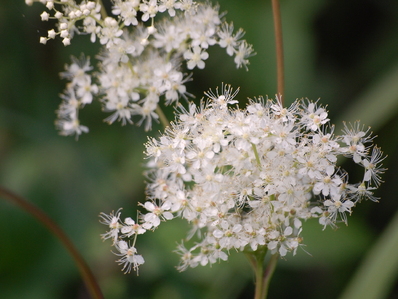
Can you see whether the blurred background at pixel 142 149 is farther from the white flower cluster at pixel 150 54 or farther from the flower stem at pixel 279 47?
the flower stem at pixel 279 47

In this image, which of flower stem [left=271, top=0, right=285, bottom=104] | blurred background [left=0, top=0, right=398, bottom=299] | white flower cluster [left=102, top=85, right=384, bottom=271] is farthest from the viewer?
blurred background [left=0, top=0, right=398, bottom=299]

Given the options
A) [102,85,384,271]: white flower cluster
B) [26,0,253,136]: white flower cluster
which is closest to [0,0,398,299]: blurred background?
[26,0,253,136]: white flower cluster

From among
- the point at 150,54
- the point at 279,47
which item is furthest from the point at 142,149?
the point at 279,47

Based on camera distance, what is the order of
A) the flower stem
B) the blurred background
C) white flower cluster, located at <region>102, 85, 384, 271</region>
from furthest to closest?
the blurred background < the flower stem < white flower cluster, located at <region>102, 85, 384, 271</region>

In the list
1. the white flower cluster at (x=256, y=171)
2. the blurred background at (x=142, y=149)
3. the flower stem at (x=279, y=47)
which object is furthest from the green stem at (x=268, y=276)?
the blurred background at (x=142, y=149)

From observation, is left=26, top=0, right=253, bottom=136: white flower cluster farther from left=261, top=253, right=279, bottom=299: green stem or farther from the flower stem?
left=261, top=253, right=279, bottom=299: green stem

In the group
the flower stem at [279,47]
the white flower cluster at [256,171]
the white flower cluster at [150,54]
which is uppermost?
the white flower cluster at [150,54]

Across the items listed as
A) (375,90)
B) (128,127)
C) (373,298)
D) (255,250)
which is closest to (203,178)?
(255,250)

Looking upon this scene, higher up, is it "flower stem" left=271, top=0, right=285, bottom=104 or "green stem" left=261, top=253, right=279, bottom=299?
"flower stem" left=271, top=0, right=285, bottom=104
